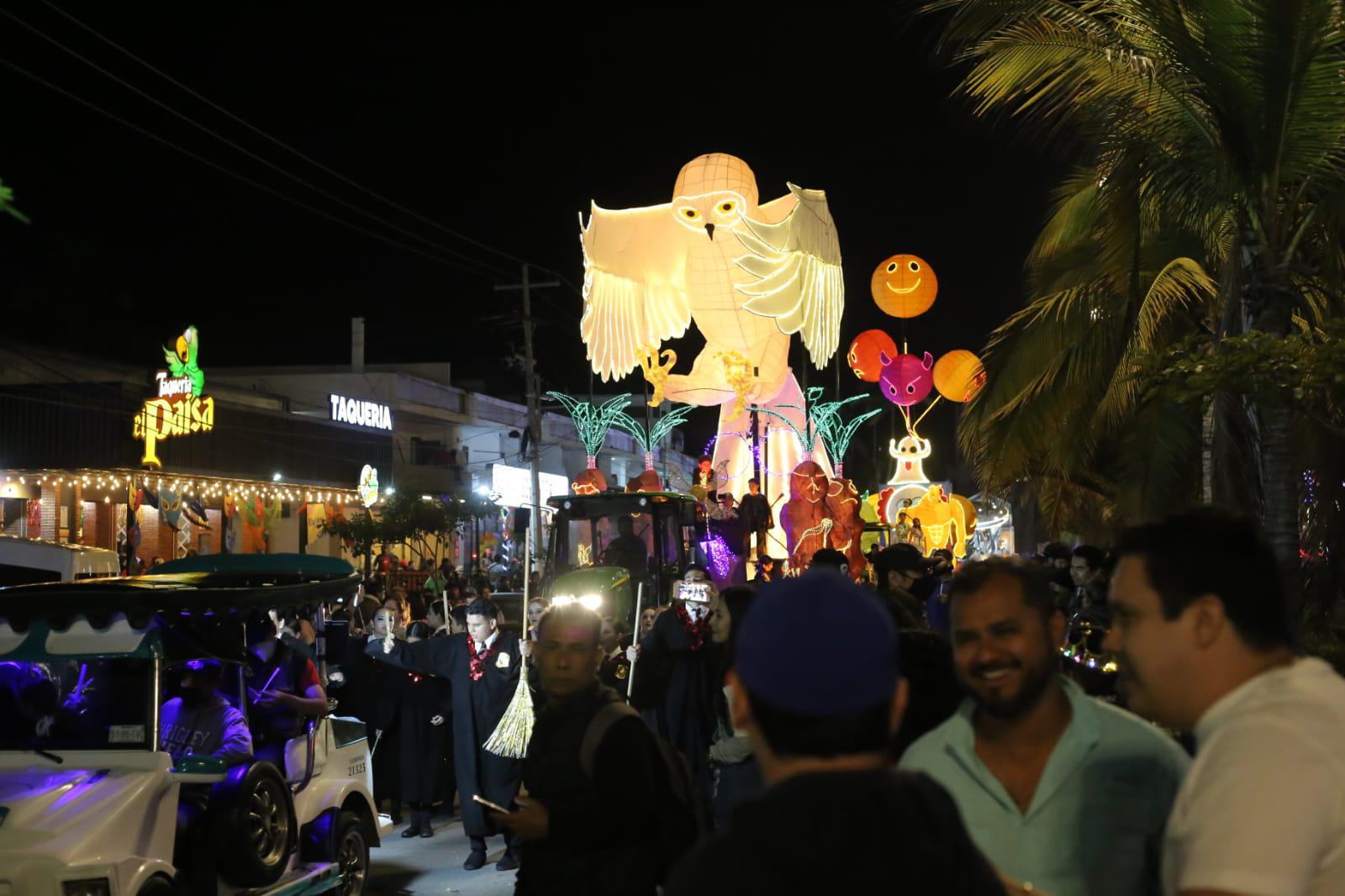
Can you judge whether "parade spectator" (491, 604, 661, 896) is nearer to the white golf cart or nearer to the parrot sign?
the white golf cart

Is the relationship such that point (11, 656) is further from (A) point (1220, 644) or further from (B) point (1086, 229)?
(B) point (1086, 229)

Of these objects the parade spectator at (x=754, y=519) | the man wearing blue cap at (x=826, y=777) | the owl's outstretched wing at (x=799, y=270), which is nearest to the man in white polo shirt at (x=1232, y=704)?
the man wearing blue cap at (x=826, y=777)

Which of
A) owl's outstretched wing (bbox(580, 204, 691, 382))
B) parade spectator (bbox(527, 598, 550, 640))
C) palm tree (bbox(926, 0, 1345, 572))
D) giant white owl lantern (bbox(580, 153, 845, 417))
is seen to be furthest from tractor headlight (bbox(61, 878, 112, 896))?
owl's outstretched wing (bbox(580, 204, 691, 382))

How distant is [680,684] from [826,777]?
7204 mm

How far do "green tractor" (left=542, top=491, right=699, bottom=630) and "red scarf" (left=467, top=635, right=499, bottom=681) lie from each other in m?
4.64

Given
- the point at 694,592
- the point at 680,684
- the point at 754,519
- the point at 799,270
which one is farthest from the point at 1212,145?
the point at 799,270

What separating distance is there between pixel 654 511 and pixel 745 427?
1049 cm

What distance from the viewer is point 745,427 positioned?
26781 mm

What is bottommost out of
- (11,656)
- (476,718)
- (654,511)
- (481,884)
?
(481,884)

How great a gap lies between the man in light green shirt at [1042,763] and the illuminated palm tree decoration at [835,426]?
25.5m

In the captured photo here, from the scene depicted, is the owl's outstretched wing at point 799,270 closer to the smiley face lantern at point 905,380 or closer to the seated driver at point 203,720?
the smiley face lantern at point 905,380

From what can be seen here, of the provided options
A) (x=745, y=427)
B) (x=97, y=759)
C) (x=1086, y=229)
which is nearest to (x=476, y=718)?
(x=97, y=759)

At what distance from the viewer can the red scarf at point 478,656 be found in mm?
10234

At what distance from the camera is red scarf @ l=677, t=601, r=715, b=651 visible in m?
8.99
